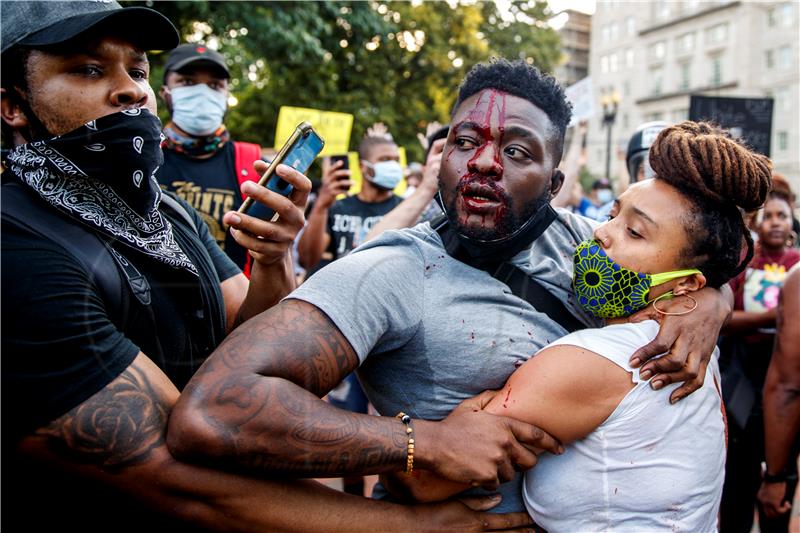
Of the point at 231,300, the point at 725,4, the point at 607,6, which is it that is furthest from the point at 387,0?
the point at 607,6

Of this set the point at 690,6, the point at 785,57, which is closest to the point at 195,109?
the point at 785,57

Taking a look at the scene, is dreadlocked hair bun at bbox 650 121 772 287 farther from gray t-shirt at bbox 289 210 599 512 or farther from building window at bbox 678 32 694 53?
building window at bbox 678 32 694 53

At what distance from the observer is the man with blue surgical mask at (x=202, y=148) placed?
398 centimetres

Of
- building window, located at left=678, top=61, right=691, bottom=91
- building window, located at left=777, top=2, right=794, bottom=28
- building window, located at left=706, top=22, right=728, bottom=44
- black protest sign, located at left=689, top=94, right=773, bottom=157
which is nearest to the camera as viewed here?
black protest sign, located at left=689, top=94, right=773, bottom=157

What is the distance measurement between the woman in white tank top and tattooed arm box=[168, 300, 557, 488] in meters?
0.12

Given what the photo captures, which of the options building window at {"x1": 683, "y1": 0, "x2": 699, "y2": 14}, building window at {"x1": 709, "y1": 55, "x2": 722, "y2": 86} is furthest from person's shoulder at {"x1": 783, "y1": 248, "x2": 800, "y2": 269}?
building window at {"x1": 683, "y1": 0, "x2": 699, "y2": 14}

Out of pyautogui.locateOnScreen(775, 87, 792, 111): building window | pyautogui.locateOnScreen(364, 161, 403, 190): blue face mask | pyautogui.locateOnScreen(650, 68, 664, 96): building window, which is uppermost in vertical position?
pyautogui.locateOnScreen(650, 68, 664, 96): building window

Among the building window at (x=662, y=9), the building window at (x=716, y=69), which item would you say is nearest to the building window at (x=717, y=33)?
the building window at (x=716, y=69)

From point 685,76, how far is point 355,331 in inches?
2250

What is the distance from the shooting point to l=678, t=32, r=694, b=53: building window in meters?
49.9

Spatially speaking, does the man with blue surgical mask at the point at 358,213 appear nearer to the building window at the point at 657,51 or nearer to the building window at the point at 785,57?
the building window at the point at 785,57

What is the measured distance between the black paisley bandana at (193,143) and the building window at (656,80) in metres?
56.4

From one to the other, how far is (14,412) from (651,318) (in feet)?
5.94

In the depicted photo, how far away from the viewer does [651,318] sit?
2057 mm
